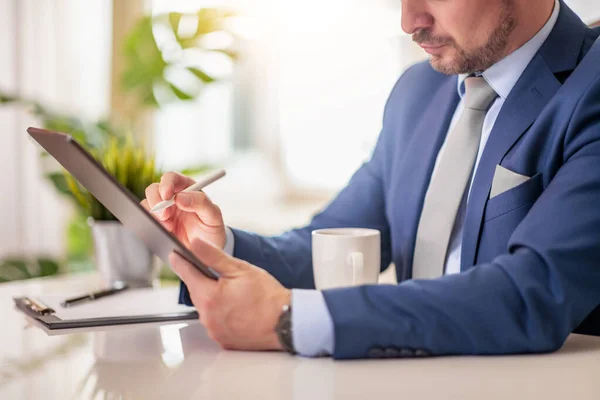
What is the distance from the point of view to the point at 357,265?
45.5 inches

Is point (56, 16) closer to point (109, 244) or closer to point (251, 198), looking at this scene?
point (251, 198)

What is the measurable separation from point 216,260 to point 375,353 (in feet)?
0.72

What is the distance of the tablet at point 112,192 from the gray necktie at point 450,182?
543 mm

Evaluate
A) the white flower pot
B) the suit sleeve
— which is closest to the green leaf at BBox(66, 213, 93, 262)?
the white flower pot

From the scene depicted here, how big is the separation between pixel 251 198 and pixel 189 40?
4.06 feet

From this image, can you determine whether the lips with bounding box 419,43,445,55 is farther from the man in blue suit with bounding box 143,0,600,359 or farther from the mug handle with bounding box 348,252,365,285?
the mug handle with bounding box 348,252,365,285

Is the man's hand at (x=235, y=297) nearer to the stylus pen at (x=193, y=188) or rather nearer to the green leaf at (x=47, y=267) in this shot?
the stylus pen at (x=193, y=188)

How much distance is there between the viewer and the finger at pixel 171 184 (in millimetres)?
1255

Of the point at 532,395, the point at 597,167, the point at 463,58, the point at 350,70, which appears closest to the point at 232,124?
the point at 350,70

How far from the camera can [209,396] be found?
81cm

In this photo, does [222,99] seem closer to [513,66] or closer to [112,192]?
[513,66]

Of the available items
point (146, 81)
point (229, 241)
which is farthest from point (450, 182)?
point (146, 81)

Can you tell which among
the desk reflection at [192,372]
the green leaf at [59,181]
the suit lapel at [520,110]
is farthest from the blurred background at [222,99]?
the desk reflection at [192,372]

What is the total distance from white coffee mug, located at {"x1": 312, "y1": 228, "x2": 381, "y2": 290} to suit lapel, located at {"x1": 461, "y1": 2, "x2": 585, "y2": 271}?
19 centimetres
